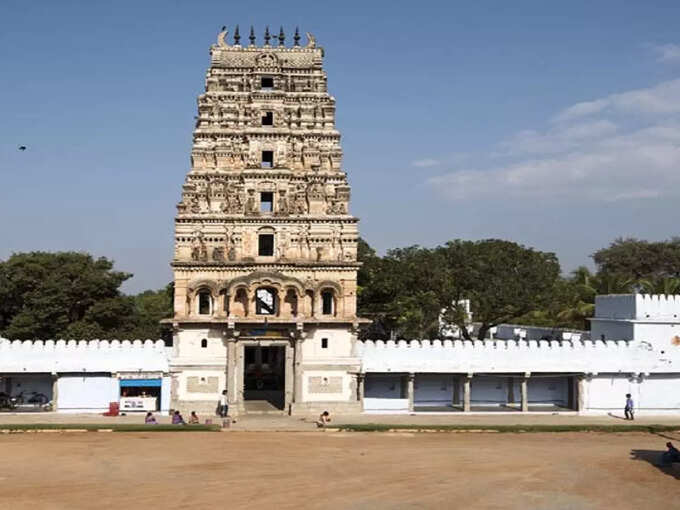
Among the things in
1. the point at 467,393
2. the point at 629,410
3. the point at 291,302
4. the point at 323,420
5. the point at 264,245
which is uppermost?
the point at 264,245

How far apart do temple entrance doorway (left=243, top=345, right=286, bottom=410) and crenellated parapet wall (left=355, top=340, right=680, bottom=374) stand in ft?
23.6

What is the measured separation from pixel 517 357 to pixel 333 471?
61.6 ft

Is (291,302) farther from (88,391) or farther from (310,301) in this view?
(88,391)

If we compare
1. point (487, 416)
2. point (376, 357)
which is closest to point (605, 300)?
point (487, 416)

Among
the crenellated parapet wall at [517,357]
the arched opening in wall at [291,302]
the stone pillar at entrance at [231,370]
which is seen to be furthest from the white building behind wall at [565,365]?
the stone pillar at entrance at [231,370]

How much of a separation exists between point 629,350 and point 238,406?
23.3 meters

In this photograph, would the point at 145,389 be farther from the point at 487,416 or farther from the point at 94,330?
the point at 487,416

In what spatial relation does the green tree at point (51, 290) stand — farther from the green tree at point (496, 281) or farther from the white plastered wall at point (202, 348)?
the green tree at point (496, 281)

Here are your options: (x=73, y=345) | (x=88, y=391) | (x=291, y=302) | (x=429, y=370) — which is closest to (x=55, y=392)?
(x=88, y=391)

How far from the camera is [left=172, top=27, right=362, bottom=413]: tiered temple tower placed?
135ft

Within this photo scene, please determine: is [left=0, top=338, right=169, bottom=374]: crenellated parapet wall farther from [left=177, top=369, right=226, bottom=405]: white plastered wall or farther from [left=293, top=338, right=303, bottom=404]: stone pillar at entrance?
[left=293, top=338, right=303, bottom=404]: stone pillar at entrance

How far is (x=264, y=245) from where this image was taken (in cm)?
4331

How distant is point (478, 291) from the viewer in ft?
194

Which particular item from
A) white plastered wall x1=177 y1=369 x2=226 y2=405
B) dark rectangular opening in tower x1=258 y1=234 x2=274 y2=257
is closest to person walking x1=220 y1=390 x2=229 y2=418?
white plastered wall x1=177 y1=369 x2=226 y2=405
